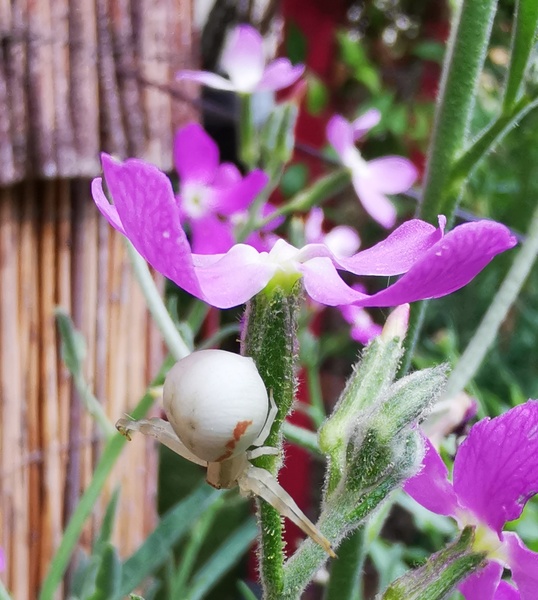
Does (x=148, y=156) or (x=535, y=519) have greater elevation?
(x=148, y=156)

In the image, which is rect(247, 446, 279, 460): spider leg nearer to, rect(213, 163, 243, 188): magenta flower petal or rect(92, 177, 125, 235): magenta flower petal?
rect(92, 177, 125, 235): magenta flower petal

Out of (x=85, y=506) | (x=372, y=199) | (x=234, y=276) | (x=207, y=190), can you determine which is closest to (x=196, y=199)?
(x=207, y=190)

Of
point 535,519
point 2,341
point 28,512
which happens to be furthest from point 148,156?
point 535,519

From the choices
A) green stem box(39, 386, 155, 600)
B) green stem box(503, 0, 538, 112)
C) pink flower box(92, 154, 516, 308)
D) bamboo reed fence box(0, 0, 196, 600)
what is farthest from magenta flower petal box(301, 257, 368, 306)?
bamboo reed fence box(0, 0, 196, 600)

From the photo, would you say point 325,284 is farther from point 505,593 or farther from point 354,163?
point 354,163

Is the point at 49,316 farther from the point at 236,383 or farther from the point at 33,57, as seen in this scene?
the point at 236,383

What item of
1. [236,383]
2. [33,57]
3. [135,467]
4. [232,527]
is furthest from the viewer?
[232,527]

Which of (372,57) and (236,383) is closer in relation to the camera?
(236,383)
